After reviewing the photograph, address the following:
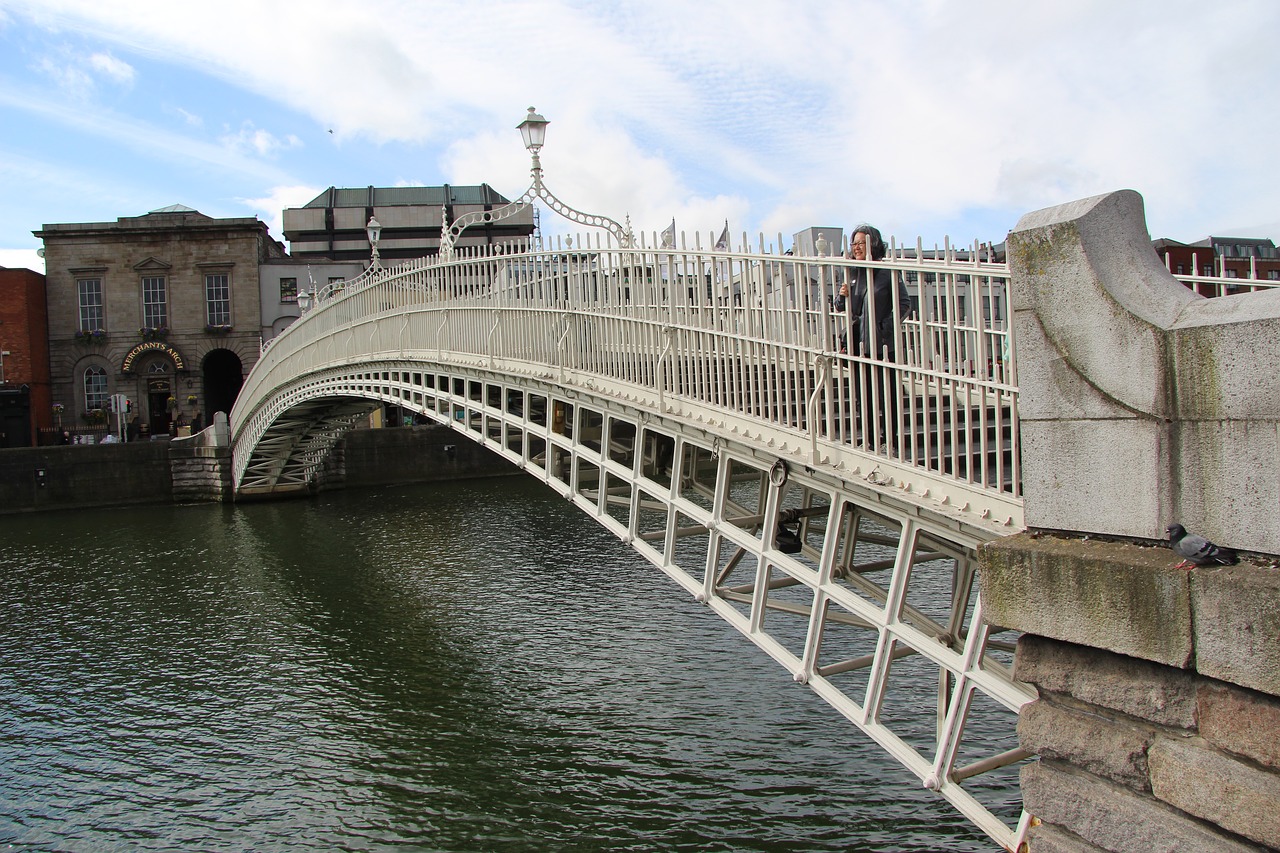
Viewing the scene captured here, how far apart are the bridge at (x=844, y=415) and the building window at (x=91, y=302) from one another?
114ft

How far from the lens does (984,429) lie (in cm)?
480

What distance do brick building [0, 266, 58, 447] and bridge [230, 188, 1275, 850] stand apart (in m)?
33.6

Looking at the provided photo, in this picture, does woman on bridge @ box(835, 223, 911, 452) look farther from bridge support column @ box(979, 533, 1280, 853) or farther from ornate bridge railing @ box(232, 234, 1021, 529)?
bridge support column @ box(979, 533, 1280, 853)

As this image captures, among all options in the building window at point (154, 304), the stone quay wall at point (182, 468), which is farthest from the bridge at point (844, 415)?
the building window at point (154, 304)

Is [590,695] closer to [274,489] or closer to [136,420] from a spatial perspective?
[274,489]

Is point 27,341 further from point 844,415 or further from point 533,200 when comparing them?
point 844,415

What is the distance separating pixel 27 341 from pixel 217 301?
7.52 m

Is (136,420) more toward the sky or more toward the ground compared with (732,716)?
more toward the sky

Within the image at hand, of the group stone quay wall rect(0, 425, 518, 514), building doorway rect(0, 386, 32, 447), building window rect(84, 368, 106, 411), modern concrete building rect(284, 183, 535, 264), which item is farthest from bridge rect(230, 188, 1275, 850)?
modern concrete building rect(284, 183, 535, 264)

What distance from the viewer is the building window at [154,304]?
44.6 m

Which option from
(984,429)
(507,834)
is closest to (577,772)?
(507,834)

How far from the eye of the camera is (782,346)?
703 cm

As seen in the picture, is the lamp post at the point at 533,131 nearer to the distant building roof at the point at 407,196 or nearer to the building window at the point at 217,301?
the building window at the point at 217,301

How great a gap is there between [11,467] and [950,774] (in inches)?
1285
